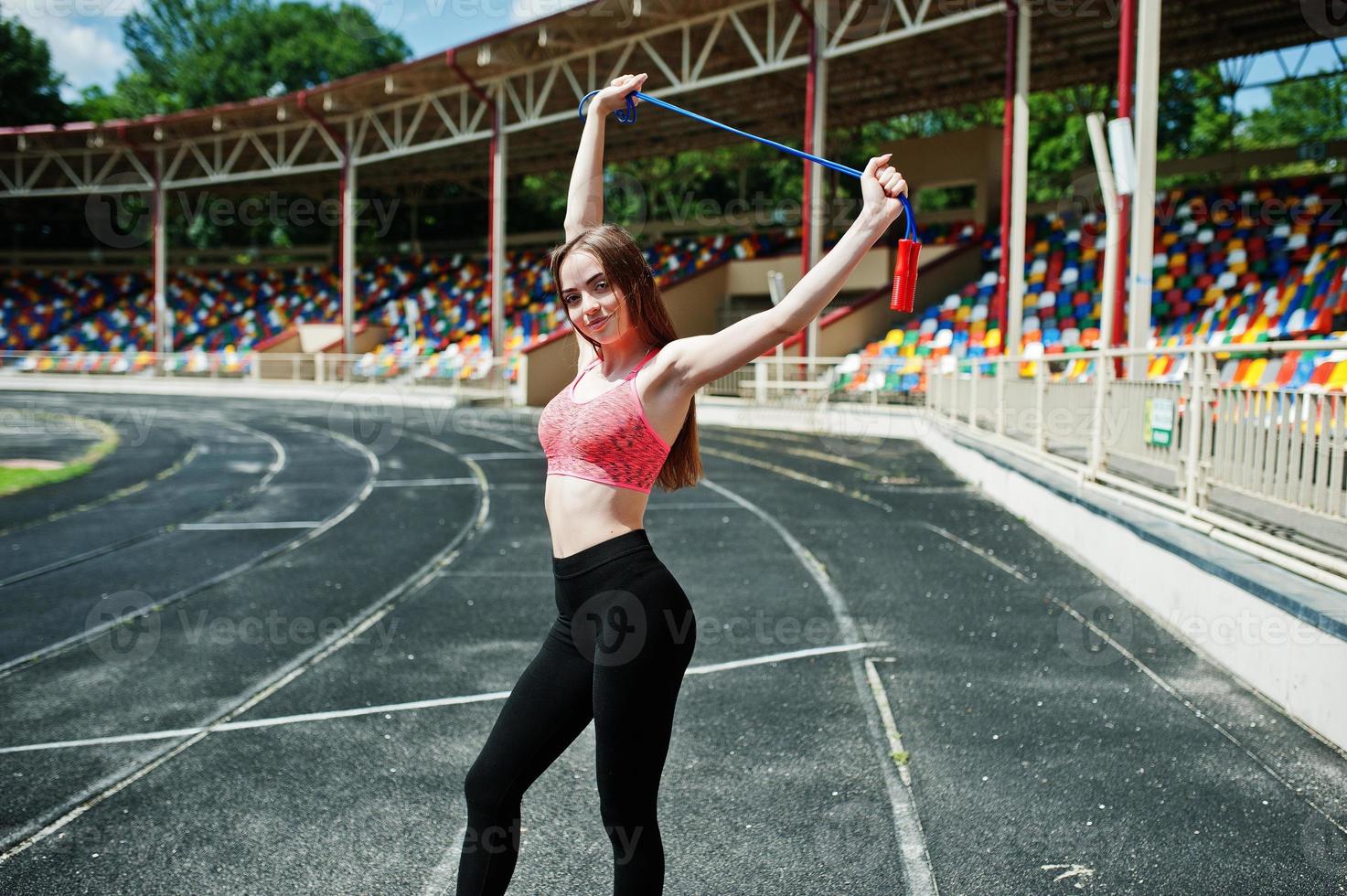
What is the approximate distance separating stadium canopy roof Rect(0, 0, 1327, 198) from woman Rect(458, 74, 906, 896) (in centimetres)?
2022

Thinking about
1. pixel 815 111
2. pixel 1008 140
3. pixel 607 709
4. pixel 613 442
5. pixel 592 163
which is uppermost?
pixel 815 111

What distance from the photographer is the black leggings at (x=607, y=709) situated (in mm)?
2184

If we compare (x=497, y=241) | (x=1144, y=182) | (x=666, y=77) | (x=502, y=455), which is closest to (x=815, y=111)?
(x=666, y=77)

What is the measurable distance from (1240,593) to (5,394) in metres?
37.7

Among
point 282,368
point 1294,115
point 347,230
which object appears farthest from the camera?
point 1294,115

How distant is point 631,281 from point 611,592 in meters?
0.69

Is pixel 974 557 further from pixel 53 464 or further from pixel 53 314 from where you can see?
pixel 53 314

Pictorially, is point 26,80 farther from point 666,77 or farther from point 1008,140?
point 1008,140

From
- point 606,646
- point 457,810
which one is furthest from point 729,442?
point 606,646

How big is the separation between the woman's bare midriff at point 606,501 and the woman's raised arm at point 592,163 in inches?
26.3

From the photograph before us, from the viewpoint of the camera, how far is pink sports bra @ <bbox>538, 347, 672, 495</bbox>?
7.30 feet

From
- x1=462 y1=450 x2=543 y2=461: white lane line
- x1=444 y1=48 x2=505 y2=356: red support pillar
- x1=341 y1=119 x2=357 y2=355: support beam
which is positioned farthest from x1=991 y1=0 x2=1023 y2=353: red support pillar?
x1=341 y1=119 x2=357 y2=355: support beam

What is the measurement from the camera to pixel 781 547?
848cm

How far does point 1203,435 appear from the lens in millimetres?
6266
